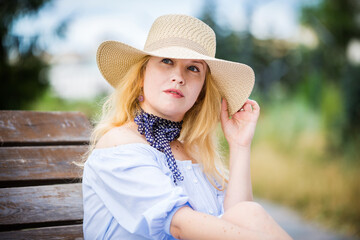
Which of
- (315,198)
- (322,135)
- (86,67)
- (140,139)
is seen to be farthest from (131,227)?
(86,67)

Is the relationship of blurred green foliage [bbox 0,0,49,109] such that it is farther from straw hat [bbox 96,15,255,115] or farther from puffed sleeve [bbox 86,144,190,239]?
puffed sleeve [bbox 86,144,190,239]

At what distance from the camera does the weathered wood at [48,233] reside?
2.07 meters

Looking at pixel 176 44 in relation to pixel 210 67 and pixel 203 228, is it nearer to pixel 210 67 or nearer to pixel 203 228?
pixel 210 67

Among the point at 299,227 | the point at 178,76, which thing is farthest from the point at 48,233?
the point at 299,227

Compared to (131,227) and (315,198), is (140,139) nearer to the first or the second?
(131,227)

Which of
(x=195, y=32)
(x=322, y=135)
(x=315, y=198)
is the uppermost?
(x=195, y=32)

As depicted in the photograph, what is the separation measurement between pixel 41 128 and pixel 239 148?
4.40ft

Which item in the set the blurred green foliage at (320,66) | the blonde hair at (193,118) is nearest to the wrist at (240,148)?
the blonde hair at (193,118)

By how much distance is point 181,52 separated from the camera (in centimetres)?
198

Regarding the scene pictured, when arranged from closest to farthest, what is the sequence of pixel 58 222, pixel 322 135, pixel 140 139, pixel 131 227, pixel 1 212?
1. pixel 131 227
2. pixel 140 139
3. pixel 1 212
4. pixel 58 222
5. pixel 322 135

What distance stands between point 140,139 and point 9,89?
424 cm

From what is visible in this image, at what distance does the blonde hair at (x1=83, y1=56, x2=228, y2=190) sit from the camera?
7.18 feet

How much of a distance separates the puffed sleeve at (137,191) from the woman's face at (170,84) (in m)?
0.33

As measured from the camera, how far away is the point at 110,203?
68.5 inches
